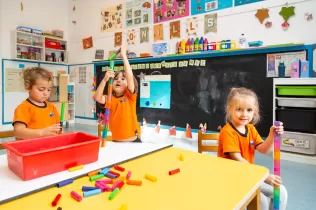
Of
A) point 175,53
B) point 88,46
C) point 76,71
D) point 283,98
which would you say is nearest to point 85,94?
point 76,71

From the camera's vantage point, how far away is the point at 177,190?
690 millimetres

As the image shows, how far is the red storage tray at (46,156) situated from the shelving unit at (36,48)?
446 cm

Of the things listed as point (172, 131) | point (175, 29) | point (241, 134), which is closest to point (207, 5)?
point (175, 29)

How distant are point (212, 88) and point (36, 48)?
3.85 meters

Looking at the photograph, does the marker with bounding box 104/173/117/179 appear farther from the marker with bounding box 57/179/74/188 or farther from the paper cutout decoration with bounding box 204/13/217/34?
the paper cutout decoration with bounding box 204/13/217/34

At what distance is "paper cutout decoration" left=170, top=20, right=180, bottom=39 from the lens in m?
3.71

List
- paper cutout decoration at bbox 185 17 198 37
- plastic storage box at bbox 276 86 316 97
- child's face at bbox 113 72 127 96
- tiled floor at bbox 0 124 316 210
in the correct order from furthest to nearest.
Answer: paper cutout decoration at bbox 185 17 198 37 < plastic storage box at bbox 276 86 316 97 < child's face at bbox 113 72 127 96 < tiled floor at bbox 0 124 316 210

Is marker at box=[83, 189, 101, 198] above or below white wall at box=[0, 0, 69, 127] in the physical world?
below

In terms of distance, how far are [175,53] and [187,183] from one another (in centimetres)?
312

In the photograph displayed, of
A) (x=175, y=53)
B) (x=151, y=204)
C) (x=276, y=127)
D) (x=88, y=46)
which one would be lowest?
(x=151, y=204)

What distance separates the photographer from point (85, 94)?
17.3ft

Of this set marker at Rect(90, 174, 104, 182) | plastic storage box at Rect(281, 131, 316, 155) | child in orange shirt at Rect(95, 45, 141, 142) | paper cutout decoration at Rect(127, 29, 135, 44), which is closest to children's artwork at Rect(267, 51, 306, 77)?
plastic storage box at Rect(281, 131, 316, 155)

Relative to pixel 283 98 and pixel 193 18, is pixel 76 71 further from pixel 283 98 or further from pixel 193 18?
pixel 283 98

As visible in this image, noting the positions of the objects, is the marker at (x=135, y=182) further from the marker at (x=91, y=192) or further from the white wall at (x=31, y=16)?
the white wall at (x=31, y=16)
